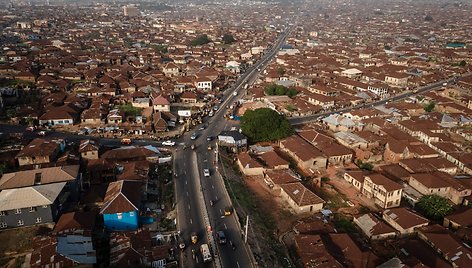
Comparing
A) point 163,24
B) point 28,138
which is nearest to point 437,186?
point 28,138

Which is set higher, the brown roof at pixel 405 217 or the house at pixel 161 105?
the house at pixel 161 105

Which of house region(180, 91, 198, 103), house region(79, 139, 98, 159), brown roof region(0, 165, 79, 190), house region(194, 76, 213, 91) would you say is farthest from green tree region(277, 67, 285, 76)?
brown roof region(0, 165, 79, 190)

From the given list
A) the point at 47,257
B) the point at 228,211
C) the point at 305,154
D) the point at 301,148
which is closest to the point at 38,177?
the point at 47,257

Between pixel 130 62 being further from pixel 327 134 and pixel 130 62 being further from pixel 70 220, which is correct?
pixel 70 220

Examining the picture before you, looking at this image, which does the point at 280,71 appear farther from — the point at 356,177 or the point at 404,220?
the point at 404,220

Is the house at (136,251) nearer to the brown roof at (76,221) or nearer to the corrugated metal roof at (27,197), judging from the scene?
the brown roof at (76,221)

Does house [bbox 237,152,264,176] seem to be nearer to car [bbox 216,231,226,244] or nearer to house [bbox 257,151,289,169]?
house [bbox 257,151,289,169]

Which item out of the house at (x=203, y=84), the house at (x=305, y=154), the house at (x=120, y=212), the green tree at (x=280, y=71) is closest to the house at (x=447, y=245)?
the house at (x=305, y=154)
